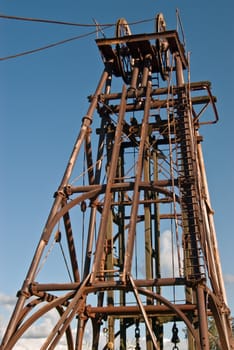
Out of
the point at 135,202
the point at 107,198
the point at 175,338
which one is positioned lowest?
the point at 175,338

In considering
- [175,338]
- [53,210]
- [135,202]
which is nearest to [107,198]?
[135,202]

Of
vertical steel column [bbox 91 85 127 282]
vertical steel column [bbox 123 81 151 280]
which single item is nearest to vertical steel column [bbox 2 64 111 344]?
vertical steel column [bbox 91 85 127 282]

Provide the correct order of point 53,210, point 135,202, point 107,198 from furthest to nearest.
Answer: point 107,198 < point 53,210 < point 135,202

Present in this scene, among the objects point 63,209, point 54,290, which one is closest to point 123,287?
point 54,290

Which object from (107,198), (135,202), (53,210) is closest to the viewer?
(135,202)

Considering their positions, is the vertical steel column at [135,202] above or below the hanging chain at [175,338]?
above

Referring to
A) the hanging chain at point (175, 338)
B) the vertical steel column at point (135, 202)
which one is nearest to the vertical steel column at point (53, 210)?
the vertical steel column at point (135, 202)

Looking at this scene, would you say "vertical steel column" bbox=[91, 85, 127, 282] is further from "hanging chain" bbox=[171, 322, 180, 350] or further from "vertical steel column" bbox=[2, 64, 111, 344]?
"hanging chain" bbox=[171, 322, 180, 350]

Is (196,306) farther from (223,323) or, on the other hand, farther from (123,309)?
(123,309)

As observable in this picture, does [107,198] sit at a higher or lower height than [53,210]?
higher

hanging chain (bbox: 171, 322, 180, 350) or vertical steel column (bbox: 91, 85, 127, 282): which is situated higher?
vertical steel column (bbox: 91, 85, 127, 282)

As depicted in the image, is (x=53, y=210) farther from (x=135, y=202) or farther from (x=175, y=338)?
(x=175, y=338)

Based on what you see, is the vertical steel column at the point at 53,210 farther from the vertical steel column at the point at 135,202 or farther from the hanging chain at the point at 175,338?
the hanging chain at the point at 175,338

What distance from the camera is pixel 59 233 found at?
15477mm
